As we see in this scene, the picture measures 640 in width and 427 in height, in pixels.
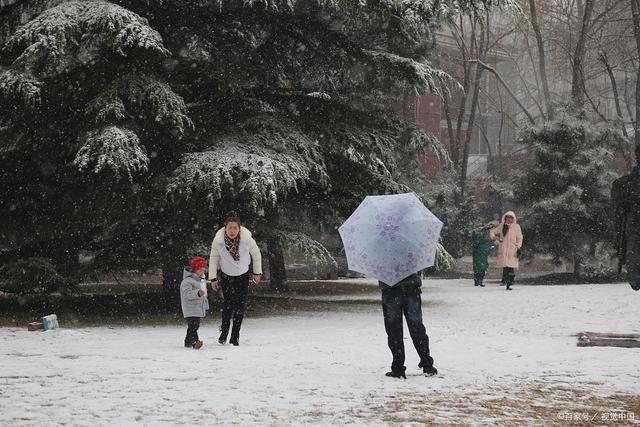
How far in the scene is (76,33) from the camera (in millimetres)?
15078

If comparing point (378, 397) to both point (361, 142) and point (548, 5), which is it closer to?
point (361, 142)

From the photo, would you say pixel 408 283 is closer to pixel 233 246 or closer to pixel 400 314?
pixel 400 314

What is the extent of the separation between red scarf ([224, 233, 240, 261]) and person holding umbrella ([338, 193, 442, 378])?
9.42 ft

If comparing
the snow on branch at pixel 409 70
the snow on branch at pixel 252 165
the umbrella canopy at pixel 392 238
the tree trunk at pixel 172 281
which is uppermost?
the snow on branch at pixel 409 70

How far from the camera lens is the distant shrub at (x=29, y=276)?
49.4 feet

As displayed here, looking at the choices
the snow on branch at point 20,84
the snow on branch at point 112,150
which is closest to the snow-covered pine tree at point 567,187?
the snow on branch at point 112,150

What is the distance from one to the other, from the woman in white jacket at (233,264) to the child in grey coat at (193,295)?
197 millimetres

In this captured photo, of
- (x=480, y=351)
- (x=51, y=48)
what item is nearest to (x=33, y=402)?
(x=480, y=351)

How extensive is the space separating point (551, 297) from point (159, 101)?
31.4ft

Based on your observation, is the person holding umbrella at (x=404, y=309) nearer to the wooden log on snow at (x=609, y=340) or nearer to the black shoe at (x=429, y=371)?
the black shoe at (x=429, y=371)

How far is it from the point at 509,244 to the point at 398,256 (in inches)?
593

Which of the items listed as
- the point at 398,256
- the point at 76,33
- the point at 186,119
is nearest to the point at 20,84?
the point at 76,33

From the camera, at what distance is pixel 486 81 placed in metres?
51.7

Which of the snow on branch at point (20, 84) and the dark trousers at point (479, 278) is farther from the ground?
the snow on branch at point (20, 84)
